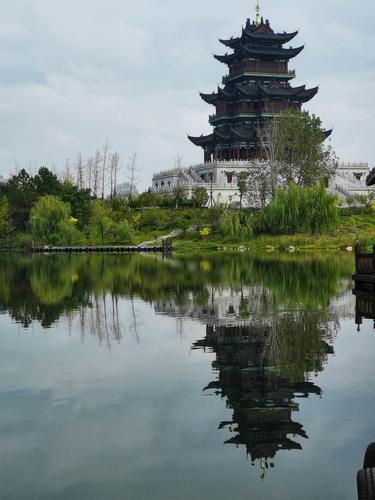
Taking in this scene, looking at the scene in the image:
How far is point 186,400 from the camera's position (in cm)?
963

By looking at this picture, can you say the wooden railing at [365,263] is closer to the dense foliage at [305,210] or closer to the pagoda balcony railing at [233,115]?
the dense foliage at [305,210]

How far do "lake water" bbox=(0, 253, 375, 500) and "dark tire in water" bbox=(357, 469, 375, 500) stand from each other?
0.84 metres

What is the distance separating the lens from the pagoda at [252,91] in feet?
252

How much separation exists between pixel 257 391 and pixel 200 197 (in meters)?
61.3

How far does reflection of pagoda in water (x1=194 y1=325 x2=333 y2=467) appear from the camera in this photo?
8.02 meters

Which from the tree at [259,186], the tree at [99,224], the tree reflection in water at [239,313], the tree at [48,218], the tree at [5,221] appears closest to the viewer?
the tree reflection in water at [239,313]

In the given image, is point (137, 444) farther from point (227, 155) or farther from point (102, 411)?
point (227, 155)

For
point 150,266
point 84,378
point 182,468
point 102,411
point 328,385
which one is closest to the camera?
point 182,468

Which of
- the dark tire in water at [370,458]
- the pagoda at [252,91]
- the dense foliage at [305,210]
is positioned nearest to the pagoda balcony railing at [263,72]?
the pagoda at [252,91]

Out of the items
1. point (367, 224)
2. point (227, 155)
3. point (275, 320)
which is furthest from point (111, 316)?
point (227, 155)

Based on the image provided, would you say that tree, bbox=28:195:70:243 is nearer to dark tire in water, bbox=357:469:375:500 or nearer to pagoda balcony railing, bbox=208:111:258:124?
pagoda balcony railing, bbox=208:111:258:124

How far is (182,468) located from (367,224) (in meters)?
59.0

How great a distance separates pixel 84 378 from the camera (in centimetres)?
1115

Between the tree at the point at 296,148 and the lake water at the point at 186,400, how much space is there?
4778 centimetres
